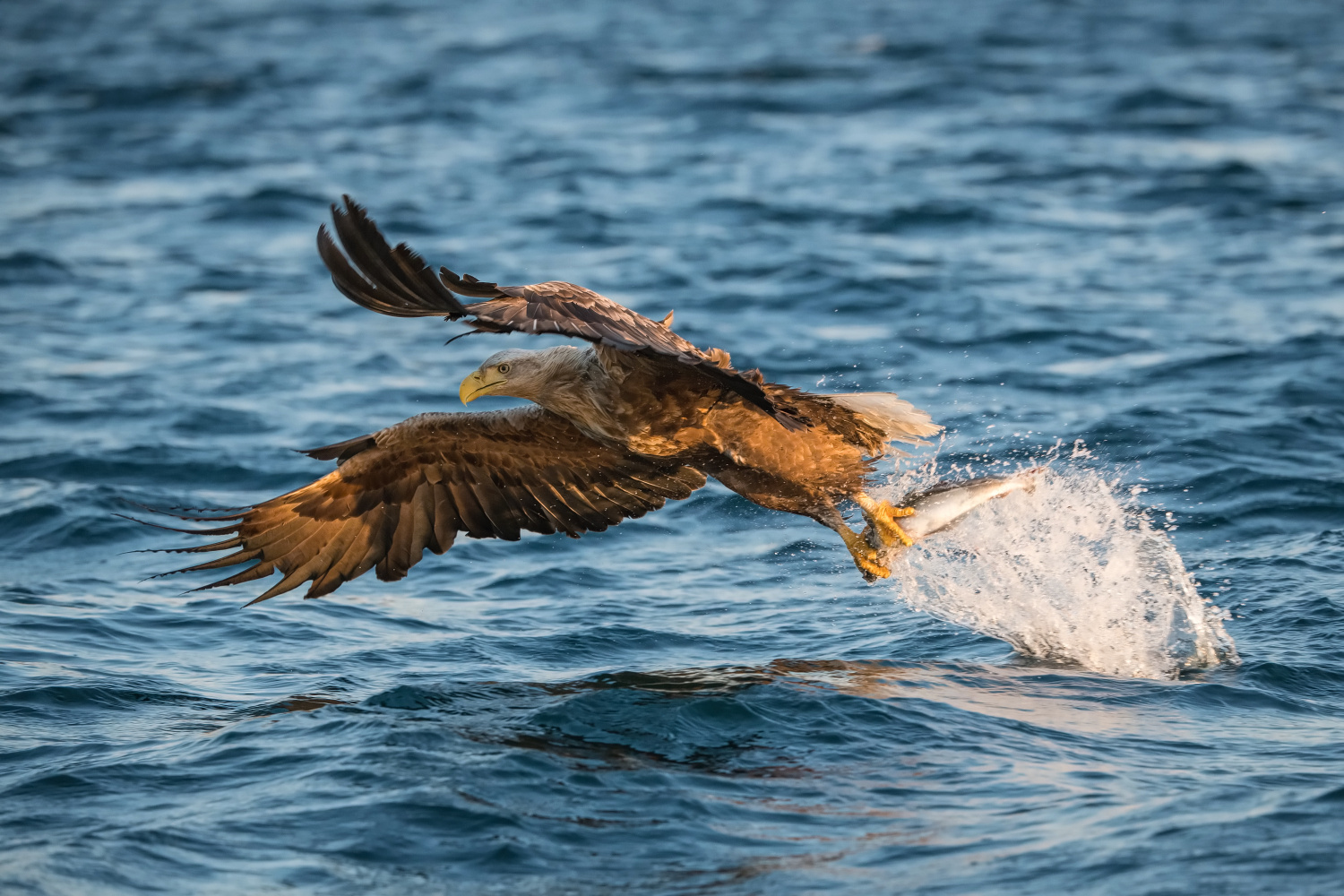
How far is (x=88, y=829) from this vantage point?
16.2ft

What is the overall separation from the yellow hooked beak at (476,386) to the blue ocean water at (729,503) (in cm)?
123

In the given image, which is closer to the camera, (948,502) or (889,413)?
(889,413)

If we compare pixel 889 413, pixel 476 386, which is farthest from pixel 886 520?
pixel 476 386

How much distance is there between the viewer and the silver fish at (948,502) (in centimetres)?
630

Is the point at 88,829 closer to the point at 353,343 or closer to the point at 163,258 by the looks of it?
the point at 353,343

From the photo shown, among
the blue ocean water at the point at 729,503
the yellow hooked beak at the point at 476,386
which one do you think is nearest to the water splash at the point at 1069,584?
the blue ocean water at the point at 729,503

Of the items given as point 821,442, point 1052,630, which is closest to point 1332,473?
point 1052,630

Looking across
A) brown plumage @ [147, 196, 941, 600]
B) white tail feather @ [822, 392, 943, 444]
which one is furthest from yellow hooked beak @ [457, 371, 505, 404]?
white tail feather @ [822, 392, 943, 444]

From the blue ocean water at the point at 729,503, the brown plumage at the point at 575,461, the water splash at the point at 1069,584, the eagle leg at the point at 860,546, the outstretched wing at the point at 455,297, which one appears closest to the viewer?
the outstretched wing at the point at 455,297

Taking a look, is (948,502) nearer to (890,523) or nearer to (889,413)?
(890,523)

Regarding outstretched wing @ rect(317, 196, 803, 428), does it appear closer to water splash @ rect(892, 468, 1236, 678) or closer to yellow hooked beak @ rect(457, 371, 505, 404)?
yellow hooked beak @ rect(457, 371, 505, 404)

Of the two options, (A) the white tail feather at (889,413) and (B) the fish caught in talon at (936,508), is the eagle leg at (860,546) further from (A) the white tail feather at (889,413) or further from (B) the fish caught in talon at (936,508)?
(A) the white tail feather at (889,413)

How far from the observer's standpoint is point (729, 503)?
8789mm

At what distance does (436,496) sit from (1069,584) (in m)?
2.76
